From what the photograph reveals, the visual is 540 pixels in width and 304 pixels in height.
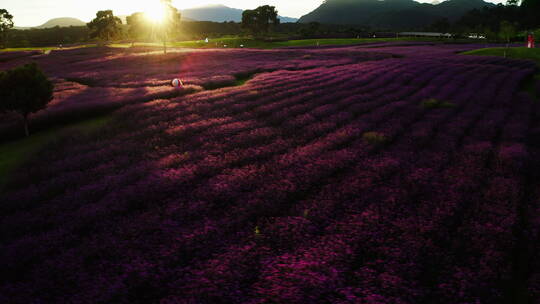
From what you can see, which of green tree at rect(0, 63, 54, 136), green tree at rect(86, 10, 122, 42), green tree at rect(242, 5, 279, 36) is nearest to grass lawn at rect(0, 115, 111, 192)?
green tree at rect(0, 63, 54, 136)

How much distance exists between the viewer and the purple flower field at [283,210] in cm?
442

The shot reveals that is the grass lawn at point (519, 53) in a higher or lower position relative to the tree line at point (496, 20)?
lower

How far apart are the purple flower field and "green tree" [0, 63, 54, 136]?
1.66m

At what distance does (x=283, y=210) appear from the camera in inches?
257

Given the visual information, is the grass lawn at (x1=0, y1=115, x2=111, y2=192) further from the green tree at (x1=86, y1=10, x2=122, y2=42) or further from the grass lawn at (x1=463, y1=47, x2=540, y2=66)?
the green tree at (x1=86, y1=10, x2=122, y2=42)

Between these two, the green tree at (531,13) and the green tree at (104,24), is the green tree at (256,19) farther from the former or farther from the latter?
the green tree at (531,13)

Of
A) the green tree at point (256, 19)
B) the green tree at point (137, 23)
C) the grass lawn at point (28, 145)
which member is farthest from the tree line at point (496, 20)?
the grass lawn at point (28, 145)

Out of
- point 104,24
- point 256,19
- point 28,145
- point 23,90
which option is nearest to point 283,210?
point 28,145

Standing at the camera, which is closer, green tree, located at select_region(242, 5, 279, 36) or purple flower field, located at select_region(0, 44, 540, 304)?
purple flower field, located at select_region(0, 44, 540, 304)

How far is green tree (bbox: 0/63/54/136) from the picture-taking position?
11.8m

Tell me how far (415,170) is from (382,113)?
5672 millimetres

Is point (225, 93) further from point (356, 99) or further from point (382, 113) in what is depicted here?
point (382, 113)

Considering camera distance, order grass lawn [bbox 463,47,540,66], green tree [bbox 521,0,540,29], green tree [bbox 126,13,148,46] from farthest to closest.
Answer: green tree [bbox 521,0,540,29] → green tree [bbox 126,13,148,46] → grass lawn [bbox 463,47,540,66]

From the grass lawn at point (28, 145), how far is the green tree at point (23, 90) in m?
0.81
